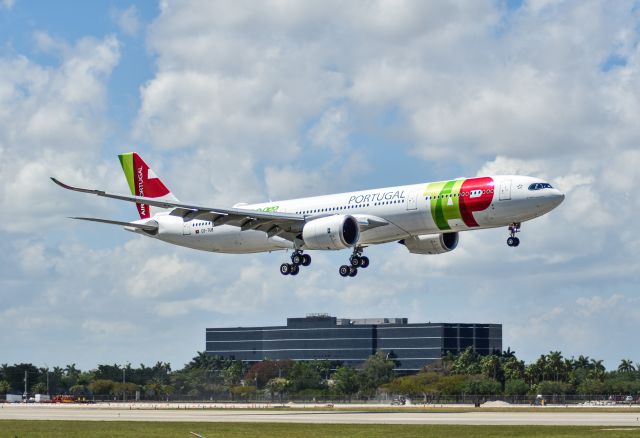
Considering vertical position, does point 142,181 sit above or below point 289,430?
above

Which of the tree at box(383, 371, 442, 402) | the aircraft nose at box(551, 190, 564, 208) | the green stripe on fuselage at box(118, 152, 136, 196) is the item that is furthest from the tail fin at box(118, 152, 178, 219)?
the tree at box(383, 371, 442, 402)

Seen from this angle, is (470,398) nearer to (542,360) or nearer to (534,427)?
(542,360)

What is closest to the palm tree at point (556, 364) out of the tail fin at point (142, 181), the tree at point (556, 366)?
the tree at point (556, 366)

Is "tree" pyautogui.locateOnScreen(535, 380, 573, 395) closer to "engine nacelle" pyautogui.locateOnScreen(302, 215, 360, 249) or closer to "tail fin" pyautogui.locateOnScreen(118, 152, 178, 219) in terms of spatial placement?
"tail fin" pyautogui.locateOnScreen(118, 152, 178, 219)

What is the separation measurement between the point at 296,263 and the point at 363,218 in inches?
375

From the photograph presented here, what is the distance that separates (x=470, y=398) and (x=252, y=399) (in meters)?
35.6

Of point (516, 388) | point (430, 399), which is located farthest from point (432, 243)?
point (516, 388)

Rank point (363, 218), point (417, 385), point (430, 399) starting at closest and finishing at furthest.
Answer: point (363, 218), point (430, 399), point (417, 385)

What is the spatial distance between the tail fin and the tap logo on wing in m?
33.0

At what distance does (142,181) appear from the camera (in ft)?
337

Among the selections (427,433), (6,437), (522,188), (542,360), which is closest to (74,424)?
(6,437)

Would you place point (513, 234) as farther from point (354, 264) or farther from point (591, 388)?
point (591, 388)

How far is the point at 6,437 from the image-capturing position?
62250 millimetres

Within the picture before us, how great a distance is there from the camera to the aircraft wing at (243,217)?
8075 cm
